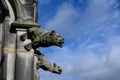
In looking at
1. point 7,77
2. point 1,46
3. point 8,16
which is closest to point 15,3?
point 8,16

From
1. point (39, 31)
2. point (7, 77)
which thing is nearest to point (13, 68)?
point (7, 77)

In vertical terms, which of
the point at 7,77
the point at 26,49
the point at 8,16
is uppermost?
the point at 8,16

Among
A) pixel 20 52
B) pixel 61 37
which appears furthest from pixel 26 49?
pixel 61 37

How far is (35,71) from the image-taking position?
9.87 m

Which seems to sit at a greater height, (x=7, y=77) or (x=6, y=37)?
(x=6, y=37)

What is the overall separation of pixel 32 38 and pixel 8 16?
0.74m

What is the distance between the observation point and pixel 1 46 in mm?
9734

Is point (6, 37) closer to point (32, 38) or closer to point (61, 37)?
point (32, 38)

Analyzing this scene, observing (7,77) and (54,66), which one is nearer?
(7,77)

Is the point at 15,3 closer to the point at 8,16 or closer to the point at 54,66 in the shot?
the point at 8,16

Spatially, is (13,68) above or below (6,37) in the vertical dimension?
below

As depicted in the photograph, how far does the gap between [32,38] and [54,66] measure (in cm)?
101

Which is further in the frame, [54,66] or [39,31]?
[54,66]

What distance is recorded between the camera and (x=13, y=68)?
9562 mm
